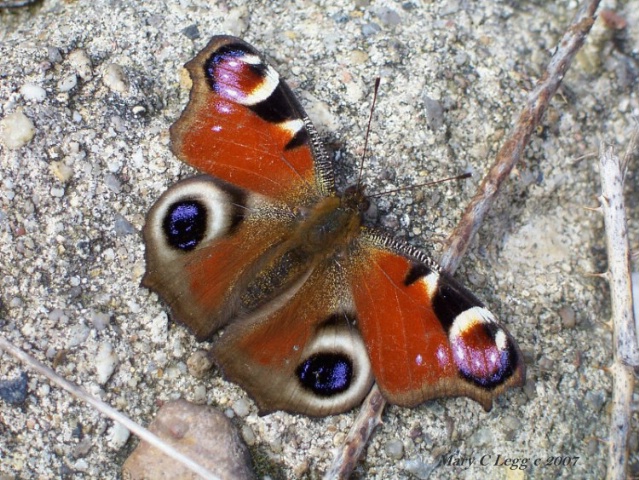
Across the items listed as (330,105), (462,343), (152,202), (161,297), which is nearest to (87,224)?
(152,202)

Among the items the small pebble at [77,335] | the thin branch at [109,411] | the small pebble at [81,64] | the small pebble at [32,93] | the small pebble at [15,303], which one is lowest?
the small pebble at [77,335]

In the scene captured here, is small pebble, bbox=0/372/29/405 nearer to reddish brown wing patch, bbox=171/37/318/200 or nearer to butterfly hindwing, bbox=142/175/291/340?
butterfly hindwing, bbox=142/175/291/340

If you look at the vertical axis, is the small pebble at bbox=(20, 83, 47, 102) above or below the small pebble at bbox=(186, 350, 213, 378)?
above

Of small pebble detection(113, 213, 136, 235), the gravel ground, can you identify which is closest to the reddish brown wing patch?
the gravel ground

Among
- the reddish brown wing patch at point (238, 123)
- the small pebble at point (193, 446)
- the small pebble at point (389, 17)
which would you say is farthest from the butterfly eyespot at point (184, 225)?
the small pebble at point (389, 17)

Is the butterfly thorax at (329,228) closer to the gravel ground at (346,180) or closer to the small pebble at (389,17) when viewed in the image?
the gravel ground at (346,180)

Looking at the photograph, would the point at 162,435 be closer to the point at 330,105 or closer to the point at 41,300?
the point at 41,300
